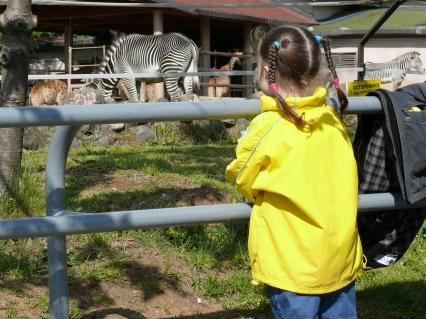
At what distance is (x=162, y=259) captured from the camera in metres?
4.03

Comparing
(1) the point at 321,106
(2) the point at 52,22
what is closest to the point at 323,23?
(2) the point at 52,22

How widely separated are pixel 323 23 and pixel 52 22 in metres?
9.28

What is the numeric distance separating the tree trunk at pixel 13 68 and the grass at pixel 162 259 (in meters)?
0.15

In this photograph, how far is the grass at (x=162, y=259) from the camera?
12.1 feet

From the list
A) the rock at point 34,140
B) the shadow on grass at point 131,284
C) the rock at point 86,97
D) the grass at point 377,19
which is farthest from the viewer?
the grass at point 377,19

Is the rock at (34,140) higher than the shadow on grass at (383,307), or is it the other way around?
the rock at (34,140)

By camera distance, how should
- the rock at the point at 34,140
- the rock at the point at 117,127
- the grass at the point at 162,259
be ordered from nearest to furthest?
the grass at the point at 162,259
the rock at the point at 34,140
the rock at the point at 117,127

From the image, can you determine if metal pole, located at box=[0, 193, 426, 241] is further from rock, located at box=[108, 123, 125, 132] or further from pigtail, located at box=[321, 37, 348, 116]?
rock, located at box=[108, 123, 125, 132]

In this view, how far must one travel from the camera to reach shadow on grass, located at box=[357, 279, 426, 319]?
3.69m

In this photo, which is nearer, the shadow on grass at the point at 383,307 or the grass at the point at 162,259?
the shadow on grass at the point at 383,307

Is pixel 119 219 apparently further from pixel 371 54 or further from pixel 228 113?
pixel 371 54

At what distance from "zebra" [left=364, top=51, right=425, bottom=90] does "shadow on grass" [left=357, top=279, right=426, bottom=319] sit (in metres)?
13.6

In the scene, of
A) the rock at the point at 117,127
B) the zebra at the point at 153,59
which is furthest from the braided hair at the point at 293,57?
the zebra at the point at 153,59

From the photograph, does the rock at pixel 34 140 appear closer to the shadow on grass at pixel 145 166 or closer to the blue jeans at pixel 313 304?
the shadow on grass at pixel 145 166
